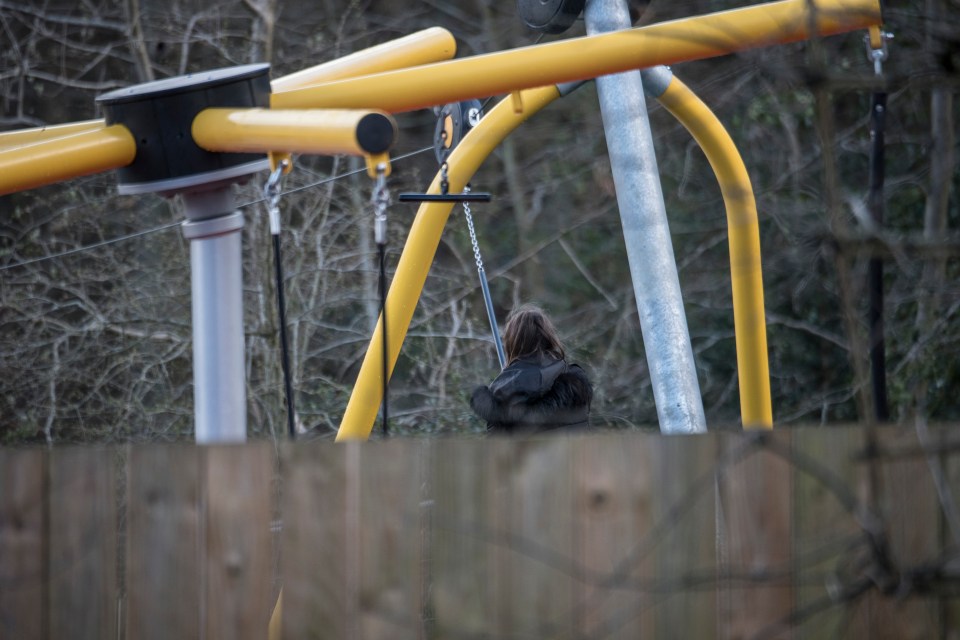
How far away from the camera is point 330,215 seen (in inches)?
314

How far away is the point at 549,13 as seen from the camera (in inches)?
185

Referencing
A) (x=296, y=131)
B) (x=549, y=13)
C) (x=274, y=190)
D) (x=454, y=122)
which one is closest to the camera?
(x=296, y=131)

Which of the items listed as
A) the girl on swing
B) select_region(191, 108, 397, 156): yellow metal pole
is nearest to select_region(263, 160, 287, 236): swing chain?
select_region(191, 108, 397, 156): yellow metal pole

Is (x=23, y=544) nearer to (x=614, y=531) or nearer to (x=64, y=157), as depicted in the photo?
(x=614, y=531)

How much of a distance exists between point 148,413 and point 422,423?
5.66 ft

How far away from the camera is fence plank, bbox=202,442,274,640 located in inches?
90.6

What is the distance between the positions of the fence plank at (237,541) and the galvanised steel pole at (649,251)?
252 cm

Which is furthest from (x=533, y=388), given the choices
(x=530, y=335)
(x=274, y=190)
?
(x=274, y=190)

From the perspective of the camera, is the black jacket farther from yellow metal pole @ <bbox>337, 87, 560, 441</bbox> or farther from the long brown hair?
yellow metal pole @ <bbox>337, 87, 560, 441</bbox>

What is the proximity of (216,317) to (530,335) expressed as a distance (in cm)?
144

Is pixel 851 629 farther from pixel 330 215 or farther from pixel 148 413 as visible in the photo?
pixel 330 215

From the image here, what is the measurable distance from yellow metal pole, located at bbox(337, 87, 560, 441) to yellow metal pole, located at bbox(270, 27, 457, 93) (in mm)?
364

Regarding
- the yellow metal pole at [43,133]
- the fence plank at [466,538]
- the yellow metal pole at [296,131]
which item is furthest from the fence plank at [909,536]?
the yellow metal pole at [43,133]

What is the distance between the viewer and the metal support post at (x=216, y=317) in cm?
358
